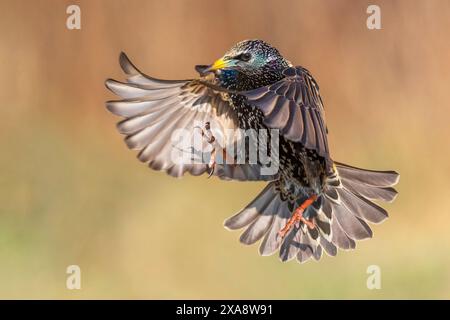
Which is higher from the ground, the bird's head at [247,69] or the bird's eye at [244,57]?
the bird's eye at [244,57]

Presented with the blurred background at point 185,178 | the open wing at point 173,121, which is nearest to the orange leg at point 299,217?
the open wing at point 173,121

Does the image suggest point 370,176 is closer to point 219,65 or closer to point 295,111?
point 219,65

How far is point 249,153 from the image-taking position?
145 inches

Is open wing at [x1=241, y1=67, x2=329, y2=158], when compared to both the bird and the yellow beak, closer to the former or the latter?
the bird

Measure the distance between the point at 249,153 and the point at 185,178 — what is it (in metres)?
1.91

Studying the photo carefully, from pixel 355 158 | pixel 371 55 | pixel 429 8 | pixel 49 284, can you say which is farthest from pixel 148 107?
pixel 429 8

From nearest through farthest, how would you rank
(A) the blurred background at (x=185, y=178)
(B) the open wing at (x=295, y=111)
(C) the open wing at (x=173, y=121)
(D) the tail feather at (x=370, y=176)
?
(B) the open wing at (x=295, y=111)
(C) the open wing at (x=173, y=121)
(D) the tail feather at (x=370, y=176)
(A) the blurred background at (x=185, y=178)

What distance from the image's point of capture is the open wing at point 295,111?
2.96 metres

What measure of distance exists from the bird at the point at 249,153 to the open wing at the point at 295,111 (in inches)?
3.0

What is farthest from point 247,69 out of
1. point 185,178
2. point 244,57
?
point 185,178

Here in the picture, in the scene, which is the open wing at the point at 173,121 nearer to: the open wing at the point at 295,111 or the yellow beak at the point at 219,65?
the yellow beak at the point at 219,65

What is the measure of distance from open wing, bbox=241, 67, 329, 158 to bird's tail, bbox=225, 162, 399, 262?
27.5 inches

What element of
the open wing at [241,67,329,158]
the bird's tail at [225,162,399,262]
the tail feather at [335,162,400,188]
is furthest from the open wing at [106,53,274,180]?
the open wing at [241,67,329,158]

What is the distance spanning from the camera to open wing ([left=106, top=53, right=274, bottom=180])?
3580 millimetres
